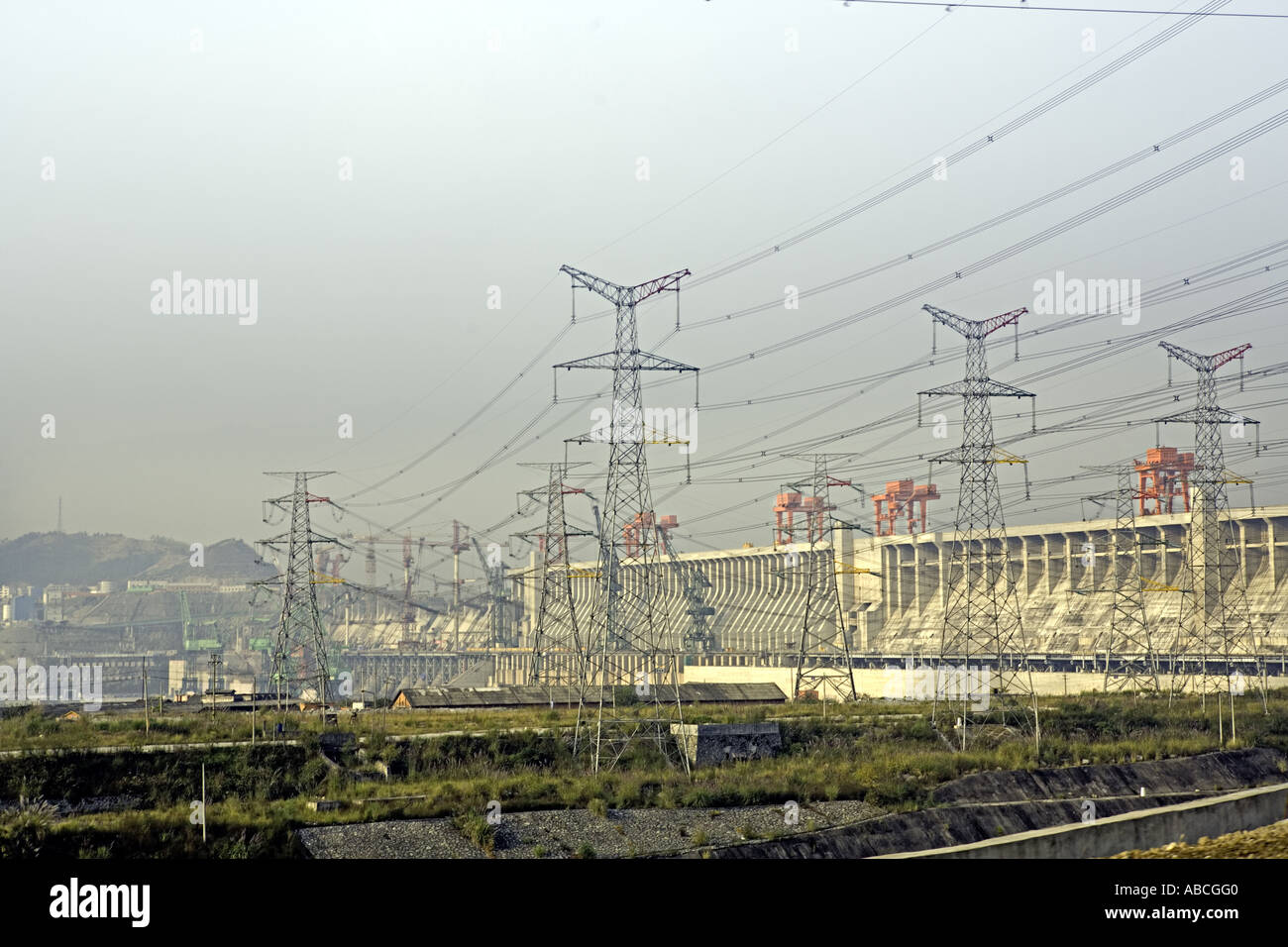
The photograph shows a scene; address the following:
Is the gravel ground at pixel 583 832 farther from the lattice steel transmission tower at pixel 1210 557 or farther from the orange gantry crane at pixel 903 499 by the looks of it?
the orange gantry crane at pixel 903 499

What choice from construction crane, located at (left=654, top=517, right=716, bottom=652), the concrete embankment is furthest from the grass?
construction crane, located at (left=654, top=517, right=716, bottom=652)

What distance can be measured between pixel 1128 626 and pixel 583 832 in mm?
90159

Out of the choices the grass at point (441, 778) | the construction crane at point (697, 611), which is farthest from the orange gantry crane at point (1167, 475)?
the grass at point (441, 778)

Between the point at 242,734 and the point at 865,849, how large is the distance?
78.3 feet

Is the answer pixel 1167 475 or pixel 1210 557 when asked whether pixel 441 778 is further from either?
pixel 1167 475

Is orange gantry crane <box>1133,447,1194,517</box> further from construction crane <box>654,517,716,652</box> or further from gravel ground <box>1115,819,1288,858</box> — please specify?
gravel ground <box>1115,819,1288,858</box>

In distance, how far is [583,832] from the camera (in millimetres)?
30703

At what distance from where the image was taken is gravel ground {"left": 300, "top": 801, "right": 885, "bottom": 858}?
28203 mm

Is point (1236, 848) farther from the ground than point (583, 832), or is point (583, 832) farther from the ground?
point (1236, 848)

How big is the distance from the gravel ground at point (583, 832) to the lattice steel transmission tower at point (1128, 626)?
45183mm

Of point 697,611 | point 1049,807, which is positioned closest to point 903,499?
point 697,611

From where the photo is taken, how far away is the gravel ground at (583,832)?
2820cm
